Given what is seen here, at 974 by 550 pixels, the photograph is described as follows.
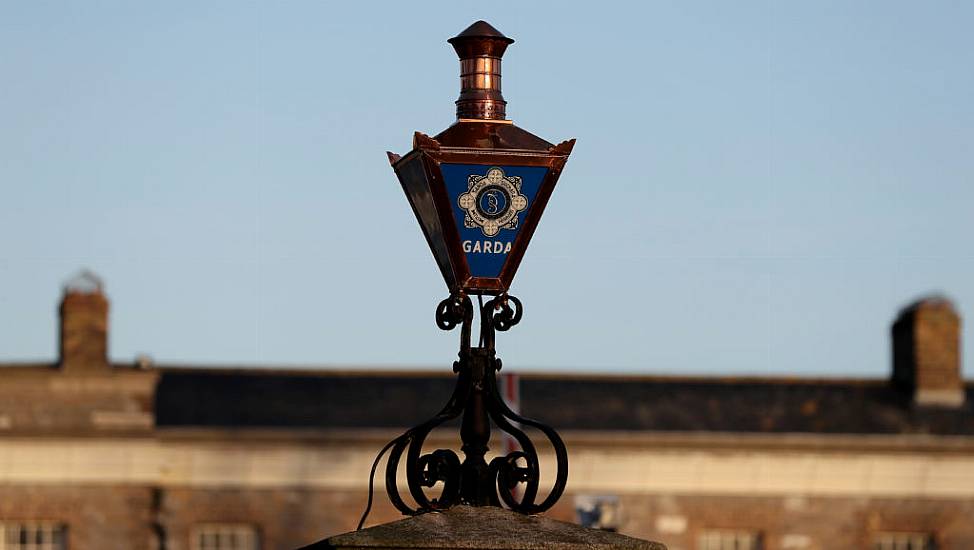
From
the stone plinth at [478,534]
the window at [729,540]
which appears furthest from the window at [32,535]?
the stone plinth at [478,534]

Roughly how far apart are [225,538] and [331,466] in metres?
2.08

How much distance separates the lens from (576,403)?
155 ft

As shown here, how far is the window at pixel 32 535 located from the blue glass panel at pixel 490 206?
36.0m

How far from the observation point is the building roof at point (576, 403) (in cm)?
4681

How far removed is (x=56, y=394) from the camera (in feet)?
150

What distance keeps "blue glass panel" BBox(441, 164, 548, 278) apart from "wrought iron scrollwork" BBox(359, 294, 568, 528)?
14 centimetres

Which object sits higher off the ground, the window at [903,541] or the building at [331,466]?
the building at [331,466]

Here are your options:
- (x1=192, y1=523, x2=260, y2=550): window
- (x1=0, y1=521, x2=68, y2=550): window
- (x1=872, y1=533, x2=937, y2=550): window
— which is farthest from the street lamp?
(x1=872, y1=533, x2=937, y2=550): window

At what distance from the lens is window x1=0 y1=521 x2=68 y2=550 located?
44250mm

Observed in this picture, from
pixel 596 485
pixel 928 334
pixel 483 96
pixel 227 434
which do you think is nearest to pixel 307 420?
pixel 227 434

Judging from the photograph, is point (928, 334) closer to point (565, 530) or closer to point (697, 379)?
point (697, 379)

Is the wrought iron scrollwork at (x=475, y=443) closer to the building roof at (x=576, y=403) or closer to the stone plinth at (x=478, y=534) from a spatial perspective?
the stone plinth at (x=478, y=534)

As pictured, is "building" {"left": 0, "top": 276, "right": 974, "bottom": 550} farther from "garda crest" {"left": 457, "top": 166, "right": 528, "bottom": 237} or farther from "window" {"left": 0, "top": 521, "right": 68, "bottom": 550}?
"garda crest" {"left": 457, "top": 166, "right": 528, "bottom": 237}

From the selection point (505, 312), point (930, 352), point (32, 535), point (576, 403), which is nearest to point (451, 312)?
point (505, 312)
